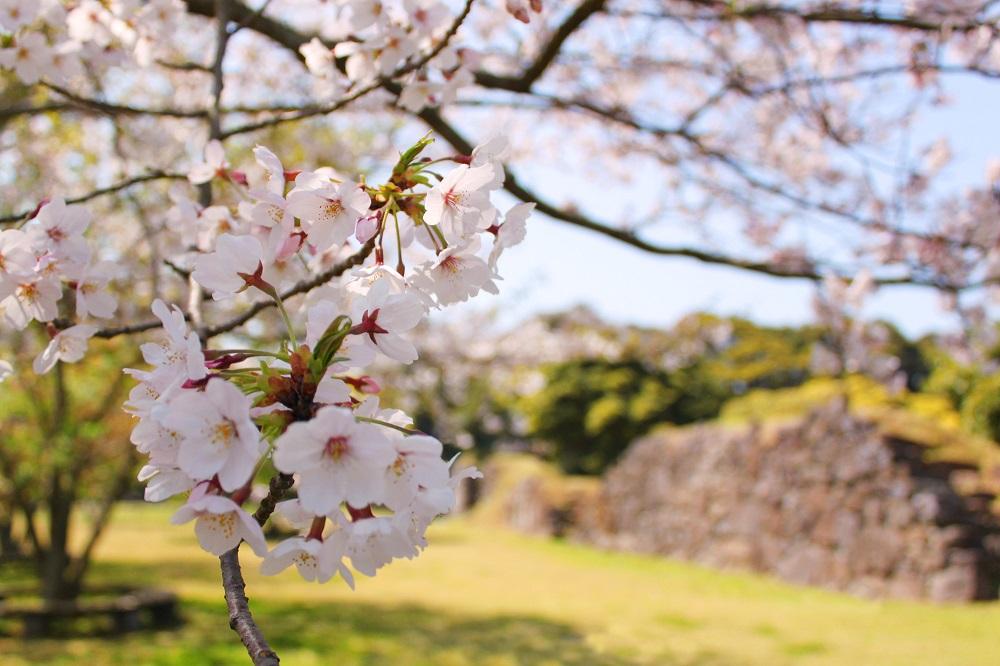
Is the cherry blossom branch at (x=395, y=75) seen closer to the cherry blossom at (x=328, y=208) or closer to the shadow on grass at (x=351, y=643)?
the cherry blossom at (x=328, y=208)

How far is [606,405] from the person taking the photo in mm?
13094

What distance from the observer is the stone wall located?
20.6 ft

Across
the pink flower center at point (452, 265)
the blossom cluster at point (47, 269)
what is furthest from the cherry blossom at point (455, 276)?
the blossom cluster at point (47, 269)

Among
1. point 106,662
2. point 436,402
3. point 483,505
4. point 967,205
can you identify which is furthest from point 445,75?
point 436,402

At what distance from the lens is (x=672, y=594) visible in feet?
23.2

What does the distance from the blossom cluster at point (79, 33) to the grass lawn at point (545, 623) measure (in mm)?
3367

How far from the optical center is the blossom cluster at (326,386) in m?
0.76

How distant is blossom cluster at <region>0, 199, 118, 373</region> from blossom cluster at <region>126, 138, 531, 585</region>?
0.32 meters

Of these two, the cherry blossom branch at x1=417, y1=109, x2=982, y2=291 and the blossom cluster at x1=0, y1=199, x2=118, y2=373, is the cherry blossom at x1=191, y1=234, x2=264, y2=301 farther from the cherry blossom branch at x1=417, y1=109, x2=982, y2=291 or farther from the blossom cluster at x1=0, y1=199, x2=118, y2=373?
the cherry blossom branch at x1=417, y1=109, x2=982, y2=291

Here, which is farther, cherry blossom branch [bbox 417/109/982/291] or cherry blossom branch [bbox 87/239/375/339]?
cherry blossom branch [bbox 417/109/982/291]

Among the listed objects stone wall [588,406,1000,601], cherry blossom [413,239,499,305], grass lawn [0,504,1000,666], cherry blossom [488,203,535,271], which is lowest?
grass lawn [0,504,1000,666]

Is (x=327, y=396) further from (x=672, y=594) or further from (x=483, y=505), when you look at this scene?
(x=483, y=505)

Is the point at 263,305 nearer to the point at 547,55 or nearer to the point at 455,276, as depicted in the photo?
the point at 455,276

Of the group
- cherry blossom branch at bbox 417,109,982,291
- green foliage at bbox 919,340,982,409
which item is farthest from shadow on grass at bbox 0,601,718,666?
green foliage at bbox 919,340,982,409
